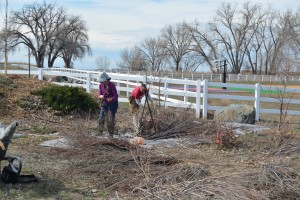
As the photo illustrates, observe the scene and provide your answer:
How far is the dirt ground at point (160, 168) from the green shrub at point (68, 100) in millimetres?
3057

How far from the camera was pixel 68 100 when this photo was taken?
13.5 meters

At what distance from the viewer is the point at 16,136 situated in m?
9.96

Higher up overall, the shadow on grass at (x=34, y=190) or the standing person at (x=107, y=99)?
the standing person at (x=107, y=99)

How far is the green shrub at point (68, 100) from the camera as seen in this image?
13406 millimetres

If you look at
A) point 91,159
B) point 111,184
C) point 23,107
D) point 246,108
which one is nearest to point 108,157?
point 91,159

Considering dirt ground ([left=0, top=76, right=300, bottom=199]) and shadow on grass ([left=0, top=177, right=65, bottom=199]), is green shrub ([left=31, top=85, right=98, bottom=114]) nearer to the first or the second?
dirt ground ([left=0, top=76, right=300, bottom=199])

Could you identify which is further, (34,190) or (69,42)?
(69,42)

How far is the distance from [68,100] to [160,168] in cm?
749

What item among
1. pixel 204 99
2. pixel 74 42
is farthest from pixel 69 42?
pixel 204 99

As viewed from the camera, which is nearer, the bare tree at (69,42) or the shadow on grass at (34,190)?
the shadow on grass at (34,190)

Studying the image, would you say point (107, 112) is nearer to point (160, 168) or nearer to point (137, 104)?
point (137, 104)

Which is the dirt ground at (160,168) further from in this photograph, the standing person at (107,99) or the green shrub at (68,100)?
the green shrub at (68,100)

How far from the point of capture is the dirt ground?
5469mm

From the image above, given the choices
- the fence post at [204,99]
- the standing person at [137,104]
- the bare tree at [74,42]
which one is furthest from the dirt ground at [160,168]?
the bare tree at [74,42]
